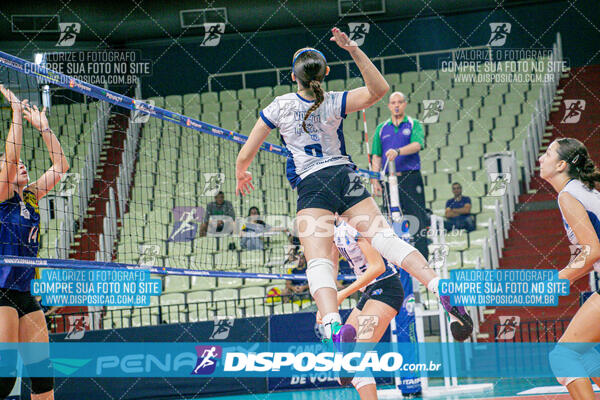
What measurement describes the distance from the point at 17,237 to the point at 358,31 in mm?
13150

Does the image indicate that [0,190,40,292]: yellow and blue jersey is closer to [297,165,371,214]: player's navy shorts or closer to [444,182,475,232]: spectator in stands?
[297,165,371,214]: player's navy shorts

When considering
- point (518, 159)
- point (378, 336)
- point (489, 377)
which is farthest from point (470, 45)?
point (378, 336)

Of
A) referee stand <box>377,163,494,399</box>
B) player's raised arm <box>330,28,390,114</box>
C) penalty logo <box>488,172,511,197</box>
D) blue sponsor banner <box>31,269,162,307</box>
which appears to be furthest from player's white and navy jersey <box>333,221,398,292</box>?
penalty logo <box>488,172,511,197</box>

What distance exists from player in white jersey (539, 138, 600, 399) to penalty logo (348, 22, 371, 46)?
41.0 feet

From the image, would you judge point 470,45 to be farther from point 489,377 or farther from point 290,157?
point 290,157

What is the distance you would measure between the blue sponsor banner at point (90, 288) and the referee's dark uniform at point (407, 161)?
3.55 metres

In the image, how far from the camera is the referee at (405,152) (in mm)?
8148

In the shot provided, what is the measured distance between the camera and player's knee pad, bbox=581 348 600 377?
4.14 metres

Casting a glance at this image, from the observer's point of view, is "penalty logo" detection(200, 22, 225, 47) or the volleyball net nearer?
the volleyball net

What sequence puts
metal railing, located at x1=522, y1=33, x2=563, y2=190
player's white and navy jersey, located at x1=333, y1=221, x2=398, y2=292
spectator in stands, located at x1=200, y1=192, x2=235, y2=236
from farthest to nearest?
metal railing, located at x1=522, y1=33, x2=563, y2=190 < spectator in stands, located at x1=200, y1=192, x2=235, y2=236 < player's white and navy jersey, located at x1=333, y1=221, x2=398, y2=292

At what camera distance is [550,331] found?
32.5ft

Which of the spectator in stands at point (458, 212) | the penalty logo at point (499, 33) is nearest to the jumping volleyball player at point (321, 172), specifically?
the spectator in stands at point (458, 212)

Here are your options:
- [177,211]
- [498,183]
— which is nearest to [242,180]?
[177,211]

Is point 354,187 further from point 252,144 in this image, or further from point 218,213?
point 218,213
